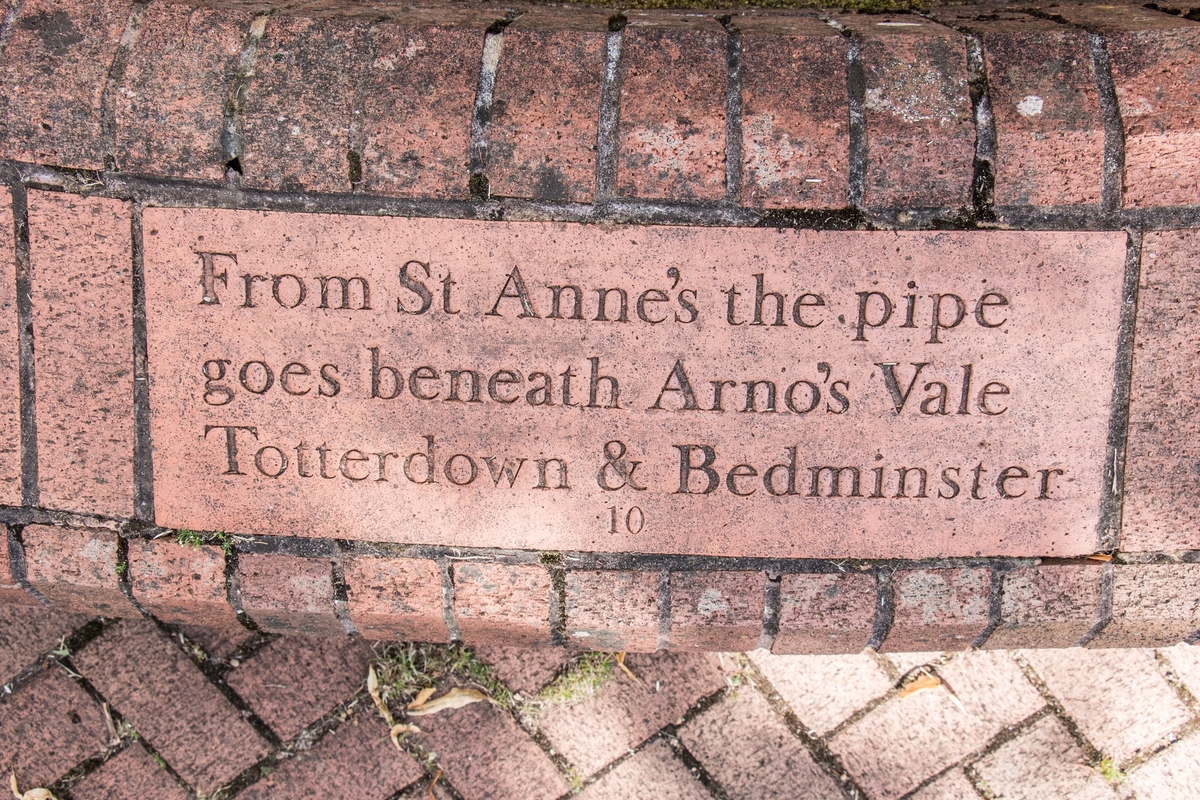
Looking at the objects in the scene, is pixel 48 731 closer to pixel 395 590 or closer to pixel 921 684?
pixel 395 590

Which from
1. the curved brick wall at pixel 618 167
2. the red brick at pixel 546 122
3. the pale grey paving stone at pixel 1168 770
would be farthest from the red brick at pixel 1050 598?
the red brick at pixel 546 122

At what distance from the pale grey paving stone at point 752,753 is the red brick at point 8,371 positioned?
5.08 feet

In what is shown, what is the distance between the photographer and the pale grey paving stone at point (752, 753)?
2.02 meters

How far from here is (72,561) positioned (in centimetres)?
163

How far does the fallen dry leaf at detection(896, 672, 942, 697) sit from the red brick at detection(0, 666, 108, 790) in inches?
77.2

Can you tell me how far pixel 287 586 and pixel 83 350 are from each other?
0.57m

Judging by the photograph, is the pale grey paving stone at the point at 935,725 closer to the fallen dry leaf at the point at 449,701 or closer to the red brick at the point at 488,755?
the red brick at the point at 488,755

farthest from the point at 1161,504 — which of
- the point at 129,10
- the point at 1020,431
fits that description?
the point at 129,10

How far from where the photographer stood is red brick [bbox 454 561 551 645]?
159 cm

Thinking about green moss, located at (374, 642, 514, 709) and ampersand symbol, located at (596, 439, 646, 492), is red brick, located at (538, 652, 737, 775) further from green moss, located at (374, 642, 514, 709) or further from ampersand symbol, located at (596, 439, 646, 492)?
ampersand symbol, located at (596, 439, 646, 492)

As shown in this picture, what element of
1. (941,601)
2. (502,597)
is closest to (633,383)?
(502,597)

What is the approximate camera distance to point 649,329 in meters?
1.46

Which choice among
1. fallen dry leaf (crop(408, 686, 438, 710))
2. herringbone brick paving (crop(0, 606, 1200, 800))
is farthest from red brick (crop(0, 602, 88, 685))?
fallen dry leaf (crop(408, 686, 438, 710))

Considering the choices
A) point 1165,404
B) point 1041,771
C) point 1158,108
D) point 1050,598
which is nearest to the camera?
point 1158,108
